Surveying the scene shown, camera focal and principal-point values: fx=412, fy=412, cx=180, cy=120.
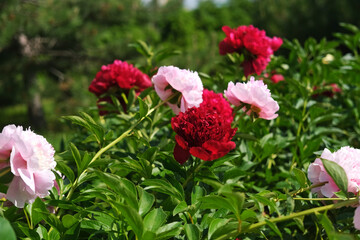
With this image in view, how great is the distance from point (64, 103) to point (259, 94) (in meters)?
8.85

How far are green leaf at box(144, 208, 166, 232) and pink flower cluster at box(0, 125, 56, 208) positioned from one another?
169 mm

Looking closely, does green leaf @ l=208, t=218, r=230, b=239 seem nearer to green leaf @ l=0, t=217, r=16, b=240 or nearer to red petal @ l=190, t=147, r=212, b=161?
red petal @ l=190, t=147, r=212, b=161

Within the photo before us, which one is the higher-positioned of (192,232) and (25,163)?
(25,163)

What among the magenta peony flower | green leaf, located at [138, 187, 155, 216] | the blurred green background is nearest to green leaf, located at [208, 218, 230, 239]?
green leaf, located at [138, 187, 155, 216]

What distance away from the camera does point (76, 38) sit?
7.20 m

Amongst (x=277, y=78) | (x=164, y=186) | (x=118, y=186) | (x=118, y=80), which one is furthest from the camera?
(x=277, y=78)

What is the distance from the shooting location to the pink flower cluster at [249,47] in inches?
53.4

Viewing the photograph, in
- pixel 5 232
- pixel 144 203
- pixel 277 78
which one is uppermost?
pixel 5 232

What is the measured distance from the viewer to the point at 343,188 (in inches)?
26.9

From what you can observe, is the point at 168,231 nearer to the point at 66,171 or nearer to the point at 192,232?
the point at 192,232

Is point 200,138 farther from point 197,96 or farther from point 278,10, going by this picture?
point 278,10

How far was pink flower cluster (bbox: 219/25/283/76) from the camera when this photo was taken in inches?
53.4

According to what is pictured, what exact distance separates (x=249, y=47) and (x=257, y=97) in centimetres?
47

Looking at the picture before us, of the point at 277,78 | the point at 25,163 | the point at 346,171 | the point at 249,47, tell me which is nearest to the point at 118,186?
the point at 25,163
